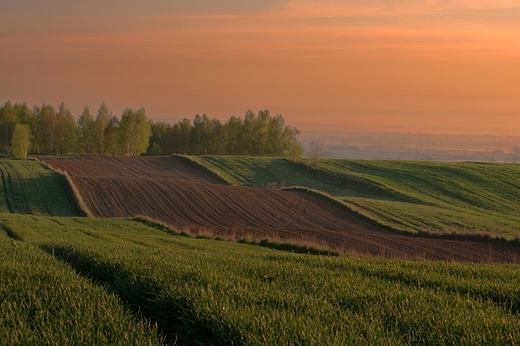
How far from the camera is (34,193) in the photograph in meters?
52.8

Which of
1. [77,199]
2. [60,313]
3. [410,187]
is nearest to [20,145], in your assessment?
[77,199]

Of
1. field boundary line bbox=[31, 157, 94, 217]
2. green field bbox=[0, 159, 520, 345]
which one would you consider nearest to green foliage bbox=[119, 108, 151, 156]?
field boundary line bbox=[31, 157, 94, 217]

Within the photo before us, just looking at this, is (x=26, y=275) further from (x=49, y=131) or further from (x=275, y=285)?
(x=49, y=131)

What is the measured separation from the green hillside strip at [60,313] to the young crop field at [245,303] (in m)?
0.02

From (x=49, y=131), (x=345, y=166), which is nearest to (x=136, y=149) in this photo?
(x=49, y=131)

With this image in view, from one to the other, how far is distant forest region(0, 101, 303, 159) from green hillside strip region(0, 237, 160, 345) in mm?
98650

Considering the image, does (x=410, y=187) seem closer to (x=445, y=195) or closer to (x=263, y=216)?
(x=445, y=195)

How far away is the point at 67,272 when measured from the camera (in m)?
9.69

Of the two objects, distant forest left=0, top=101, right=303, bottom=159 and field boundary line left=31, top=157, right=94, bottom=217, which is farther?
distant forest left=0, top=101, right=303, bottom=159

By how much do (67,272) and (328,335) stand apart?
A: 5.74 m

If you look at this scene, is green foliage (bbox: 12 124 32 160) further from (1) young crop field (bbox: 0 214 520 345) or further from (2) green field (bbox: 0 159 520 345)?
(1) young crop field (bbox: 0 214 520 345)

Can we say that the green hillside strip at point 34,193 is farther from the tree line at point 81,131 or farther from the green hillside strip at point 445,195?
the tree line at point 81,131

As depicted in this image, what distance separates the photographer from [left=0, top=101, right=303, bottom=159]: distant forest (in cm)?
11569

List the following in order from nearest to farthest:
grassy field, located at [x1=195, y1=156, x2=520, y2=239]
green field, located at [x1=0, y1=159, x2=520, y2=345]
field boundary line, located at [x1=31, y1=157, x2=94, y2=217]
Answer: green field, located at [x1=0, y1=159, x2=520, y2=345] → field boundary line, located at [x1=31, y1=157, x2=94, y2=217] → grassy field, located at [x1=195, y1=156, x2=520, y2=239]
